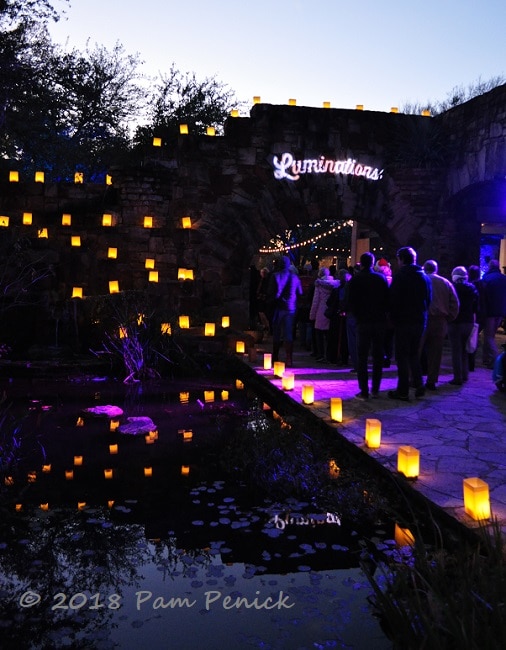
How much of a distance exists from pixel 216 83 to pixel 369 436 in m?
20.4

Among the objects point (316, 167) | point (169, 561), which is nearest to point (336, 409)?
point (169, 561)

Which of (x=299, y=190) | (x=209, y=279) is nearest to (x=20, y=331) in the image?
(x=209, y=279)

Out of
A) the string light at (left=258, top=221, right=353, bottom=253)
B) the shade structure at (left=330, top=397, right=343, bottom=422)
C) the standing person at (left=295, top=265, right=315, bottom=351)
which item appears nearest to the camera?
the shade structure at (left=330, top=397, right=343, bottom=422)

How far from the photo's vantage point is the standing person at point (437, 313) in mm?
7742

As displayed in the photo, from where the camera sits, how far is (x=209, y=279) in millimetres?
13109

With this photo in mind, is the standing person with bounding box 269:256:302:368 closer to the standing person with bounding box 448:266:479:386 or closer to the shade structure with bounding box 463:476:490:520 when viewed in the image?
the standing person with bounding box 448:266:479:386

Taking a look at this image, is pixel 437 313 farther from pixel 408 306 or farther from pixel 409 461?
pixel 409 461

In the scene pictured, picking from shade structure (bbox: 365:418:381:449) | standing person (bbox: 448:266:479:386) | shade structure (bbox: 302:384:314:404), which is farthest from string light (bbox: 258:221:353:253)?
shade structure (bbox: 365:418:381:449)

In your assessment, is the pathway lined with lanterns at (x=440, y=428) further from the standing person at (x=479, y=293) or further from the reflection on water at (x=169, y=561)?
the reflection on water at (x=169, y=561)

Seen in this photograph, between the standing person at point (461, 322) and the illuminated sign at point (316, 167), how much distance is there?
5.67 meters

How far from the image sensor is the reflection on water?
9.22 ft

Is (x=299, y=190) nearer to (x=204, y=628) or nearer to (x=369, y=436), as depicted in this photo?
(x=369, y=436)

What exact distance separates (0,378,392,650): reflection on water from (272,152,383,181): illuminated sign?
29.1ft

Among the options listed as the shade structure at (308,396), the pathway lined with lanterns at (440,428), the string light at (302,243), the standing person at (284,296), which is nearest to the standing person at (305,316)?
the standing person at (284,296)
